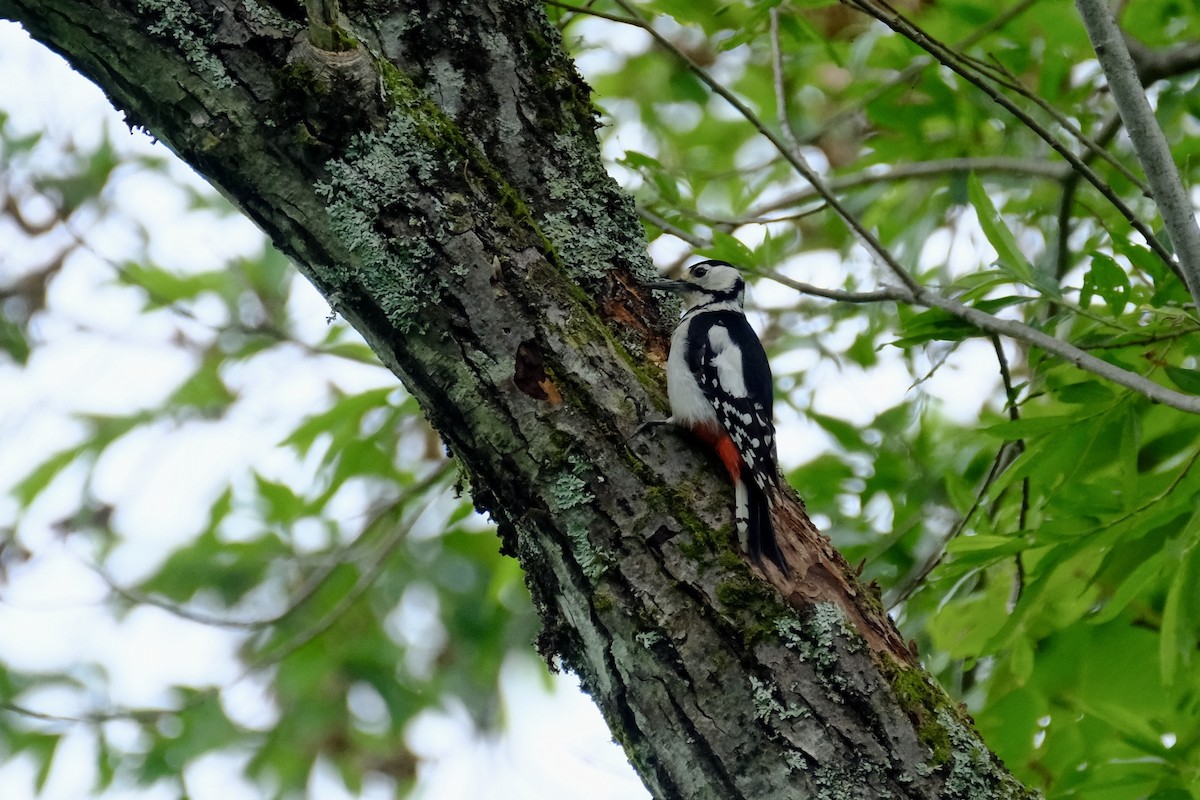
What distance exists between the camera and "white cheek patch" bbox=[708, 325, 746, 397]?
3.20 m

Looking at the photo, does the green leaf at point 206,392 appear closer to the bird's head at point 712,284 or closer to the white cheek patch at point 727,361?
the bird's head at point 712,284

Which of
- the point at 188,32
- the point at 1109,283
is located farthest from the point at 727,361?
the point at 188,32

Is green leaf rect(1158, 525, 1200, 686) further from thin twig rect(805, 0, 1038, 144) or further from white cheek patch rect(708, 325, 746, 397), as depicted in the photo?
thin twig rect(805, 0, 1038, 144)

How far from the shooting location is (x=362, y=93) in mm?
2088

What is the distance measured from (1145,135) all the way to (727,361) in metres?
1.53

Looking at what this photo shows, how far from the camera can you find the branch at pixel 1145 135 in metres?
2.01

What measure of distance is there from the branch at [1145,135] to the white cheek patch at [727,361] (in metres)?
1.25

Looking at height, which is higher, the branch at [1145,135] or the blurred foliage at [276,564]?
the blurred foliage at [276,564]

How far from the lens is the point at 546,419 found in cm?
212

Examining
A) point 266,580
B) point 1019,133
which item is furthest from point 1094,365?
point 266,580

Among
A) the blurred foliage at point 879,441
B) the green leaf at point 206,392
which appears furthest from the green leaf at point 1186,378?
the green leaf at point 206,392

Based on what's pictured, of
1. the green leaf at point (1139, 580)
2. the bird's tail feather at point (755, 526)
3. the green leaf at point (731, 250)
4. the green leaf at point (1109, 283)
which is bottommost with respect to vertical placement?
the green leaf at point (1139, 580)

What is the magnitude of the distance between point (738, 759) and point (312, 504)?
2.78 m

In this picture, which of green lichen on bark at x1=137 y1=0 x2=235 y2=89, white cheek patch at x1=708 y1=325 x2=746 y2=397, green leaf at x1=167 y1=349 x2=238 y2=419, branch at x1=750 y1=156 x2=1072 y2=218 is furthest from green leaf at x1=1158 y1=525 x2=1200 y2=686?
green leaf at x1=167 y1=349 x2=238 y2=419
